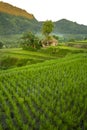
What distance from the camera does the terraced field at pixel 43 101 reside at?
29.9 ft

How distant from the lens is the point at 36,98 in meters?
12.1

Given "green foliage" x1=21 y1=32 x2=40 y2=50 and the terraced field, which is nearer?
the terraced field

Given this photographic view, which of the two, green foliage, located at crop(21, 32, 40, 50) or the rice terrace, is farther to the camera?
green foliage, located at crop(21, 32, 40, 50)

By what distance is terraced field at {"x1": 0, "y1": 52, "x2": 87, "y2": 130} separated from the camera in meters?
9.10

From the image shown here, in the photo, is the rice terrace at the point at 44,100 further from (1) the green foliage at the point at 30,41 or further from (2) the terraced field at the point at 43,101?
(1) the green foliage at the point at 30,41

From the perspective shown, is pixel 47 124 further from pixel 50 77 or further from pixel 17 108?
pixel 50 77

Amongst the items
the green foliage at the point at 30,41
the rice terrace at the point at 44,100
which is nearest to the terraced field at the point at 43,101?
the rice terrace at the point at 44,100

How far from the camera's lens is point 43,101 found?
1170 cm

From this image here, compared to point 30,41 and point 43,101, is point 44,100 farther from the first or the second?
point 30,41

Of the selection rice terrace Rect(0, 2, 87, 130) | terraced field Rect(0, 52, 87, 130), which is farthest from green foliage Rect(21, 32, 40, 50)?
terraced field Rect(0, 52, 87, 130)

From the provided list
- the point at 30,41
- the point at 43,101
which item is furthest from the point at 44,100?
the point at 30,41

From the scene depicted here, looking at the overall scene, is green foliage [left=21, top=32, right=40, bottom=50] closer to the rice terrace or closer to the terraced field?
the rice terrace

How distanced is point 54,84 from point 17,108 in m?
5.05

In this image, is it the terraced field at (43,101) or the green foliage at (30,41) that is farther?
the green foliage at (30,41)
